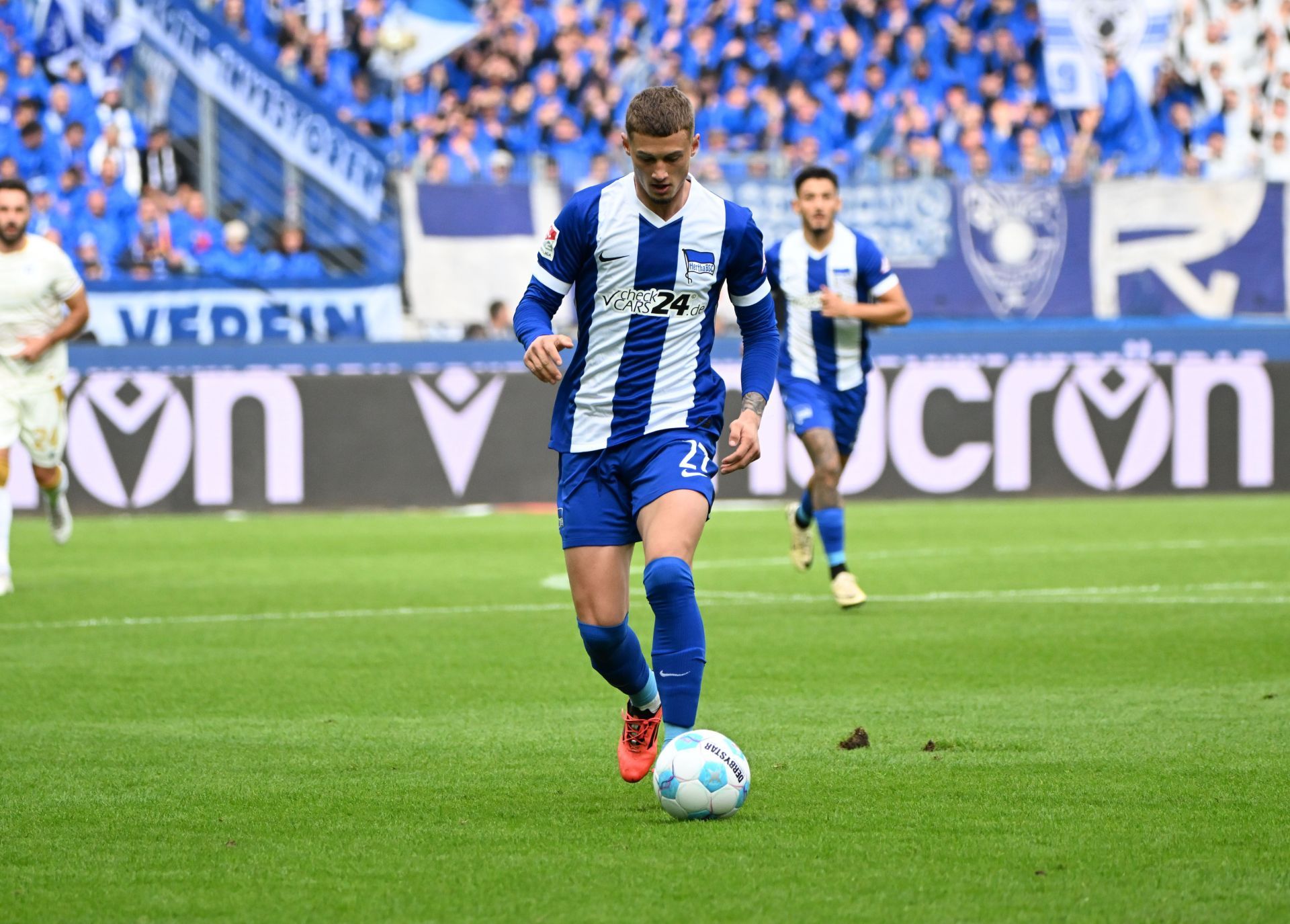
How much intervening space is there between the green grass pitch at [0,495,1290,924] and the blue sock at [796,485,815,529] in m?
0.45

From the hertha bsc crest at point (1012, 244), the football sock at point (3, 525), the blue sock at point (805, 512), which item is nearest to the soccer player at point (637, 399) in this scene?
the blue sock at point (805, 512)

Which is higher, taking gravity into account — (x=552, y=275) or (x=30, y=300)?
(x=552, y=275)

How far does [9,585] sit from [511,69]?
14.0 metres

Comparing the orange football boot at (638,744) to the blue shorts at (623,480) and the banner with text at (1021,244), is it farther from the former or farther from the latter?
the banner with text at (1021,244)

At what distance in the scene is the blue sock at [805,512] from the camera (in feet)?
35.4

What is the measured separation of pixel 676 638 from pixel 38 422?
274 inches

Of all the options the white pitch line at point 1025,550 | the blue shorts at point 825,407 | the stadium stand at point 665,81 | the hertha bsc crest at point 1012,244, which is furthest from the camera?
the stadium stand at point 665,81

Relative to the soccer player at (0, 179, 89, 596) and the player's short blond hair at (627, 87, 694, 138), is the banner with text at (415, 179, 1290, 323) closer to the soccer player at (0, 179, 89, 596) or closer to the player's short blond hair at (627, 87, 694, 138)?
the soccer player at (0, 179, 89, 596)

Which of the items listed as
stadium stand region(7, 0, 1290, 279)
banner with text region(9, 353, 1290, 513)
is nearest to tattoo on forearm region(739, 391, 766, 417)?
banner with text region(9, 353, 1290, 513)

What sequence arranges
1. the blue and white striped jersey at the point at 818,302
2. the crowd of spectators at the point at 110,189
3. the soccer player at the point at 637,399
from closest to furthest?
the soccer player at the point at 637,399
the blue and white striped jersey at the point at 818,302
the crowd of spectators at the point at 110,189

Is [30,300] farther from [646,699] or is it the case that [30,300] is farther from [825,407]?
[646,699]

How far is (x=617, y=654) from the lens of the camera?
5148mm

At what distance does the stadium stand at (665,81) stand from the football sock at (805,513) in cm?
959

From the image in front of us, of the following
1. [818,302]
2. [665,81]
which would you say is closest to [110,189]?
[665,81]
